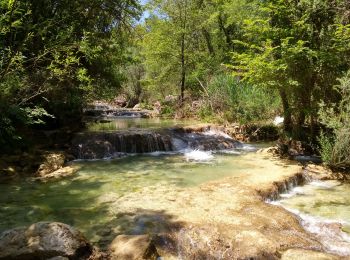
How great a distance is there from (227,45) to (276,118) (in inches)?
446

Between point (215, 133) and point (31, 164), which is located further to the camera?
point (215, 133)

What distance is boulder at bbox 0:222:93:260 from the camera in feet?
14.4

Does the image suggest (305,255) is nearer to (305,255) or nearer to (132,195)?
(305,255)

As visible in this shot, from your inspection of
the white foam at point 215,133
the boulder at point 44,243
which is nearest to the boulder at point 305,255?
the boulder at point 44,243

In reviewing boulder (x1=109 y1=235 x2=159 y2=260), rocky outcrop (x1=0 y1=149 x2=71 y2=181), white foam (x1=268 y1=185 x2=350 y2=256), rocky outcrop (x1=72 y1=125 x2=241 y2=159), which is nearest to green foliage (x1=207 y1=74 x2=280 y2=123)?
rocky outcrop (x1=72 y1=125 x2=241 y2=159)

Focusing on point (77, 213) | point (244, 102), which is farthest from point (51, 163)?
point (244, 102)

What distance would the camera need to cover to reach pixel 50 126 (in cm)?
1347

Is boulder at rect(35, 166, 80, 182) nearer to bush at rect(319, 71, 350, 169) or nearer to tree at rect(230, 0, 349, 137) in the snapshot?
tree at rect(230, 0, 349, 137)

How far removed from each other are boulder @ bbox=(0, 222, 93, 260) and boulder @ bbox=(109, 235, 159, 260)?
0.35 m

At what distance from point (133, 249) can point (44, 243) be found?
1.13 metres

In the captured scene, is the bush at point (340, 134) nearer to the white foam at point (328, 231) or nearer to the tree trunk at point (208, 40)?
the white foam at point (328, 231)

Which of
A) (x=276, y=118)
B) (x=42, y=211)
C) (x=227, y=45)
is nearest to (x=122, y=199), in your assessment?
(x=42, y=211)

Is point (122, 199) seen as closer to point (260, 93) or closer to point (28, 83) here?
point (28, 83)

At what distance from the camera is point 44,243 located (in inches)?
176
